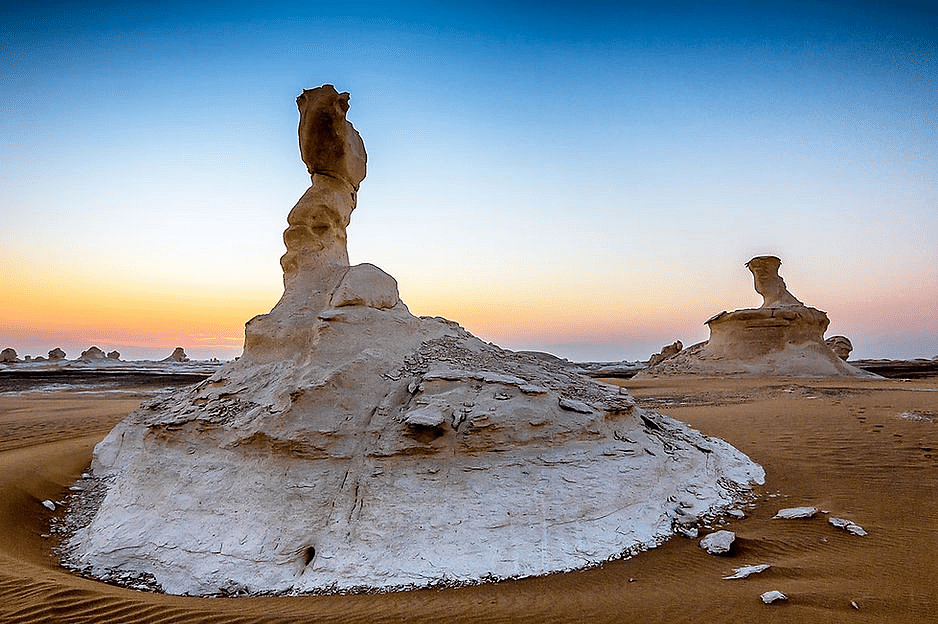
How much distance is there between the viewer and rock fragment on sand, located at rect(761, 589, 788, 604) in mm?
3582

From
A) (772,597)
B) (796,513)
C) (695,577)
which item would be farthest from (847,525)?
(772,597)

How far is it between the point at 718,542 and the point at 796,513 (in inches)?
54.5

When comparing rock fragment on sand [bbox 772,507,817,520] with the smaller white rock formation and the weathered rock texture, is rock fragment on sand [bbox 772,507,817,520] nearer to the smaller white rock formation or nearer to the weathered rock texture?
the weathered rock texture

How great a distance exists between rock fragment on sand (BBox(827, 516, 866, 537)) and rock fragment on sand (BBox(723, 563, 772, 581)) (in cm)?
141

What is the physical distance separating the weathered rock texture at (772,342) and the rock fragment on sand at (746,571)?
2514 cm

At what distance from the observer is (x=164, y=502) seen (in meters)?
5.52

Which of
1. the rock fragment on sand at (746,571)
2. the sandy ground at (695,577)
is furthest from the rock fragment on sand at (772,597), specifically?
the rock fragment on sand at (746,571)

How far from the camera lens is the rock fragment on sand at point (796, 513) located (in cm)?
545

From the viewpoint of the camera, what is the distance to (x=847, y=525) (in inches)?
203

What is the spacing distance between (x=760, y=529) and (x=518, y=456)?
2.53 metres

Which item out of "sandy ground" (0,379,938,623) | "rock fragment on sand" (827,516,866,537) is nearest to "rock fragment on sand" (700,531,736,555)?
"sandy ground" (0,379,938,623)

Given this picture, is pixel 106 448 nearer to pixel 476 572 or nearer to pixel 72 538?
pixel 72 538

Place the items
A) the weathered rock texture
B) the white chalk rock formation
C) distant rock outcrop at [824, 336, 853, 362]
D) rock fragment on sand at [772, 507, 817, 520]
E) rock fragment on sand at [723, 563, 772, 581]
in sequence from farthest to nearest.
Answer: distant rock outcrop at [824, 336, 853, 362], the weathered rock texture, rock fragment on sand at [772, 507, 817, 520], the white chalk rock formation, rock fragment on sand at [723, 563, 772, 581]

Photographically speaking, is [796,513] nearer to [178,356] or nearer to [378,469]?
[378,469]
